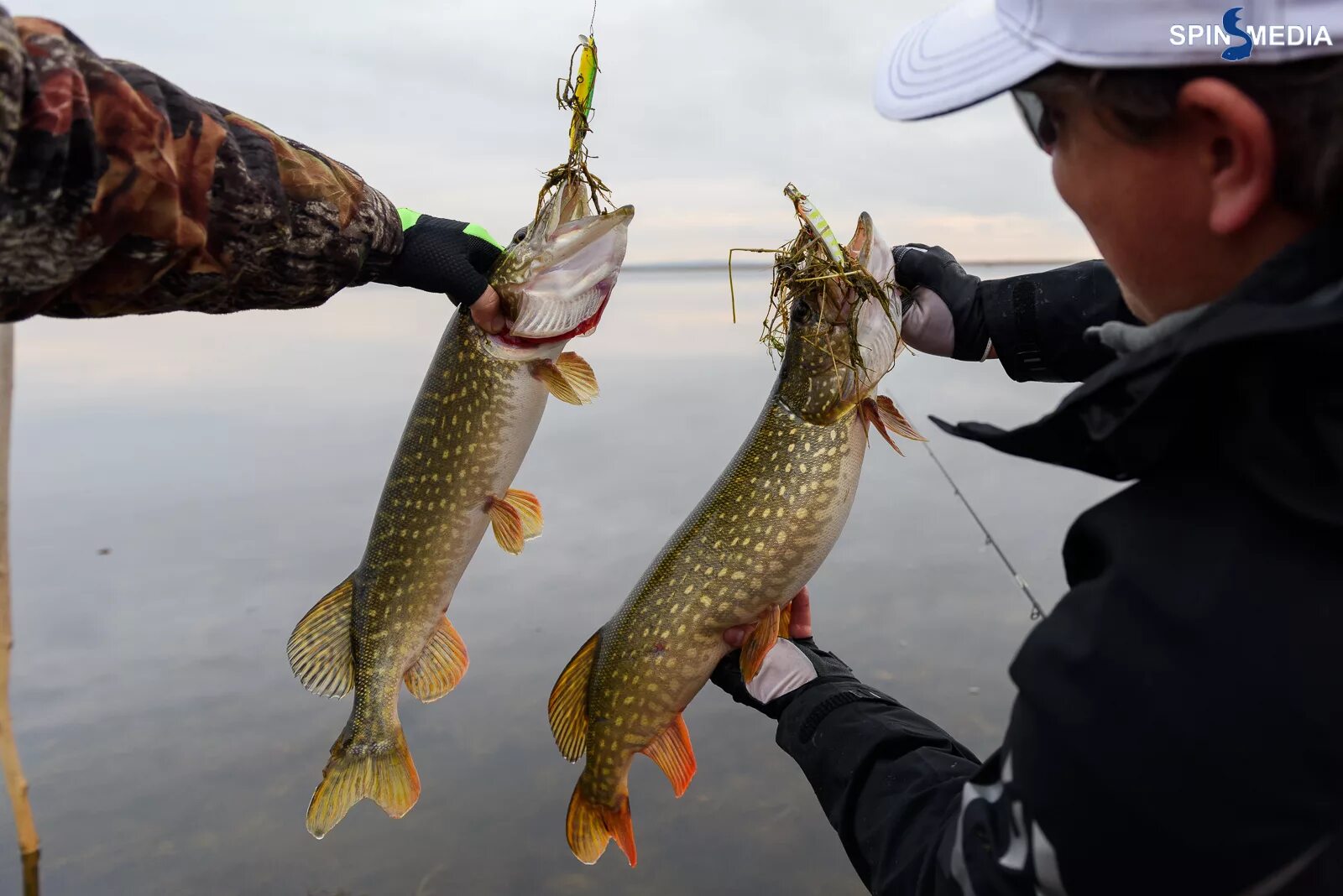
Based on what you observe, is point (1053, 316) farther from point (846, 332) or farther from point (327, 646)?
point (327, 646)

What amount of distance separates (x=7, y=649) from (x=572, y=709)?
146 centimetres

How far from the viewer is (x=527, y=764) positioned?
10.9 ft

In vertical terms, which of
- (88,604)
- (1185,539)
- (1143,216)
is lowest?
(88,604)

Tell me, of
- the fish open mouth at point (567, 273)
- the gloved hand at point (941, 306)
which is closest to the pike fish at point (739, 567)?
the gloved hand at point (941, 306)

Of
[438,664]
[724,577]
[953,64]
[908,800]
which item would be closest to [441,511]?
[438,664]

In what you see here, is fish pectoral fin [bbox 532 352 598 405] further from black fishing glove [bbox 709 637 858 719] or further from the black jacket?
the black jacket

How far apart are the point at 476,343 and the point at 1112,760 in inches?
82.7

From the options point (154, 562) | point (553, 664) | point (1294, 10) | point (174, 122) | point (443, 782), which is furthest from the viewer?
point (154, 562)

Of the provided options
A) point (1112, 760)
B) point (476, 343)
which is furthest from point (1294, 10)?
point (476, 343)

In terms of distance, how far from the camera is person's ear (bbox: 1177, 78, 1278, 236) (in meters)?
0.84

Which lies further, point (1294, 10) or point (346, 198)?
point (346, 198)

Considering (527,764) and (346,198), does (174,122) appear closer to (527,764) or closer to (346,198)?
(346,198)

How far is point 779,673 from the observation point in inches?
83.6

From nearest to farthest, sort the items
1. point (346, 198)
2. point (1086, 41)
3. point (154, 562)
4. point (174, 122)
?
point (1086, 41) → point (174, 122) → point (346, 198) → point (154, 562)
